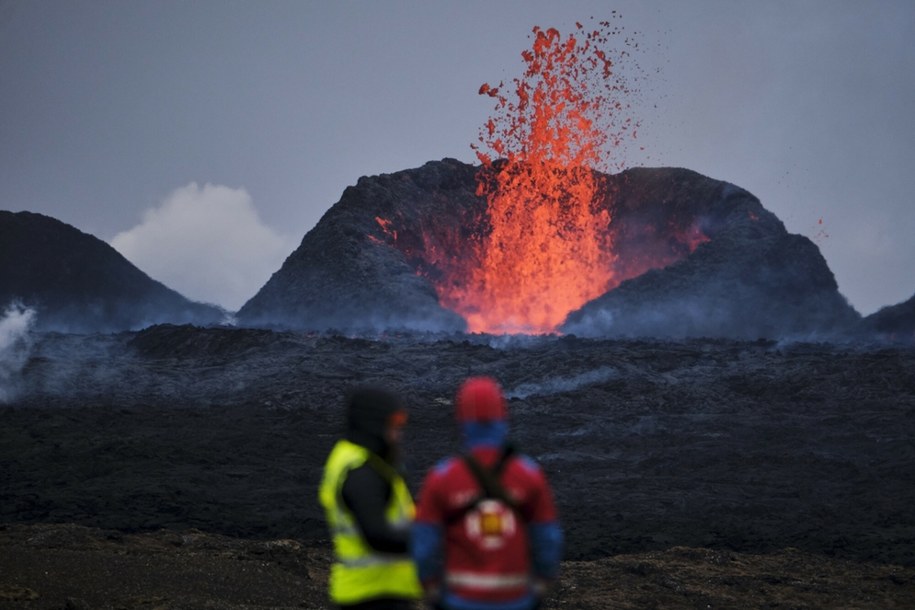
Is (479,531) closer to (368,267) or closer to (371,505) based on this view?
(371,505)

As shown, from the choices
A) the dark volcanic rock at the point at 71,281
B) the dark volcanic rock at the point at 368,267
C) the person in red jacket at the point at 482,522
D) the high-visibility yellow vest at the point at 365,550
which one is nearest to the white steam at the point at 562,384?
the dark volcanic rock at the point at 368,267

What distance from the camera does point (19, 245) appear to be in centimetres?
6738

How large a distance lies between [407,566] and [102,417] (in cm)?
2487

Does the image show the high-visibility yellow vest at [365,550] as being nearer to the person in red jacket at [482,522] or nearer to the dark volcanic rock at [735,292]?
the person in red jacket at [482,522]

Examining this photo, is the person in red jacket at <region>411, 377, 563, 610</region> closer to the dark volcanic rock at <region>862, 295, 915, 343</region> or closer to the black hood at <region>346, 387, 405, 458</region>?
the black hood at <region>346, 387, 405, 458</region>

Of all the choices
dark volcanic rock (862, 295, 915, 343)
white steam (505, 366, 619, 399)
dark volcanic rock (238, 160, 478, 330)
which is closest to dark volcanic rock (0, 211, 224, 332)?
dark volcanic rock (238, 160, 478, 330)

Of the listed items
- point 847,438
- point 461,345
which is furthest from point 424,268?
point 847,438

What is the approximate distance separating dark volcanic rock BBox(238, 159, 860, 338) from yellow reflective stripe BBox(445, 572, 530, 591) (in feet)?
147

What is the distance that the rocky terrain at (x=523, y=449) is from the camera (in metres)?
13.2

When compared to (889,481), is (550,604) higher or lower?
lower

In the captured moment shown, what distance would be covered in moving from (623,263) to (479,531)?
62.2 m

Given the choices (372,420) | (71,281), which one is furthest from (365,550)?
(71,281)

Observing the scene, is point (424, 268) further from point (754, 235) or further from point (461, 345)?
point (461, 345)

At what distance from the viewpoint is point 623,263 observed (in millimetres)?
64938
